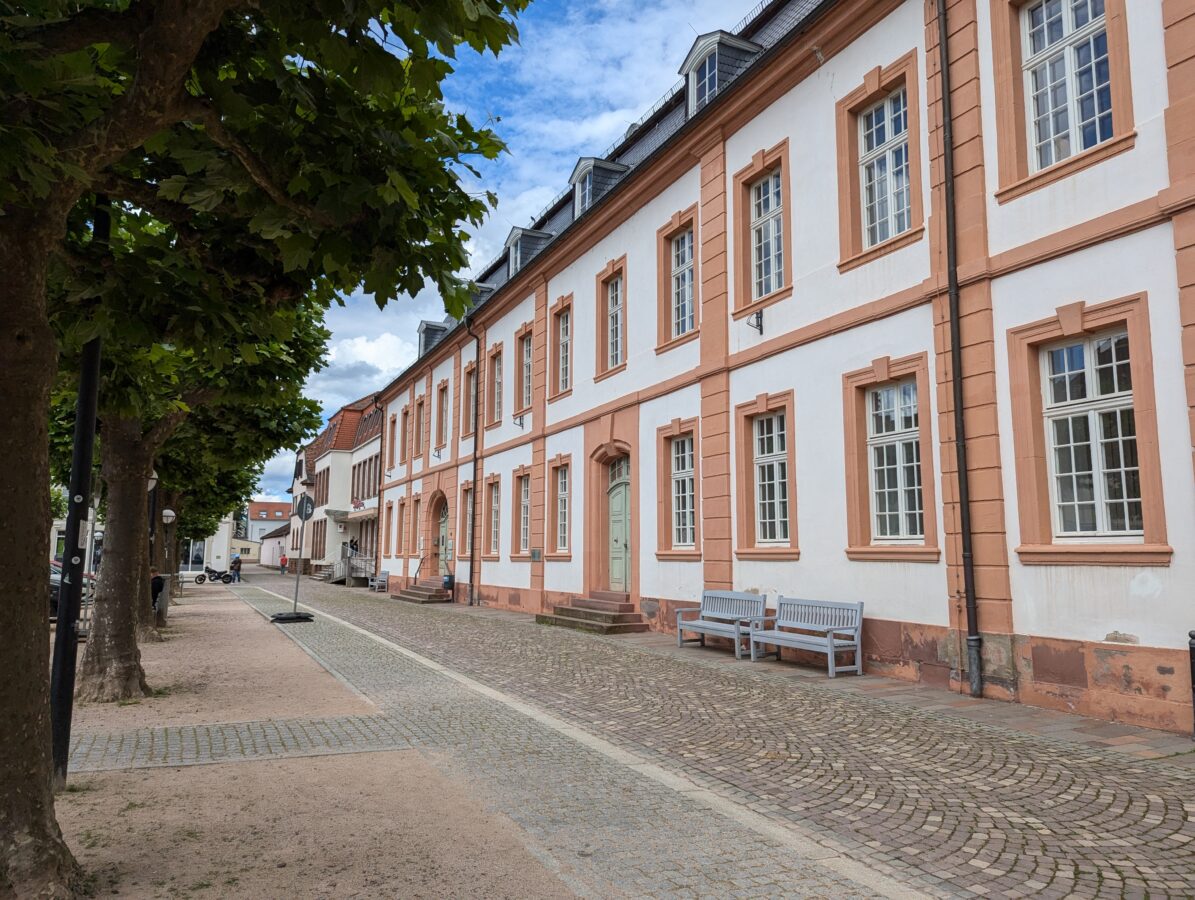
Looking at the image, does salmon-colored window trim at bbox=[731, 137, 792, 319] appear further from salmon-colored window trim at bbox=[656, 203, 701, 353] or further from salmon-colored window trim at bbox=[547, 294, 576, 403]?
salmon-colored window trim at bbox=[547, 294, 576, 403]

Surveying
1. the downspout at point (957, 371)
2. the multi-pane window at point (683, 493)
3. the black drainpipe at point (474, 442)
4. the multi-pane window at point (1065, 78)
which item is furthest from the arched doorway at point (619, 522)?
Result: the multi-pane window at point (1065, 78)

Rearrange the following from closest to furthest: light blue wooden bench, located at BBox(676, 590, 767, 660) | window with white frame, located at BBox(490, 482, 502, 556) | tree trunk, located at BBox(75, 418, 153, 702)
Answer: tree trunk, located at BBox(75, 418, 153, 702)
light blue wooden bench, located at BBox(676, 590, 767, 660)
window with white frame, located at BBox(490, 482, 502, 556)

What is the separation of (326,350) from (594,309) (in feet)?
25.2

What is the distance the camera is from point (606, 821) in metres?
4.87

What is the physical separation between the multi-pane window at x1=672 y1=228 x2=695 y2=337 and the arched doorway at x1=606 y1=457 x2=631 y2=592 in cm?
302

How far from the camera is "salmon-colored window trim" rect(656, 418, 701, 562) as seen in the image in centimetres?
1478

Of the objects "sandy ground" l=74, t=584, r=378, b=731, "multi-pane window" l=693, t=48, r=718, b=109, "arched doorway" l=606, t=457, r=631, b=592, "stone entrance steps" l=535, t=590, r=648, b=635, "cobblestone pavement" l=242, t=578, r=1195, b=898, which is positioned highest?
"multi-pane window" l=693, t=48, r=718, b=109

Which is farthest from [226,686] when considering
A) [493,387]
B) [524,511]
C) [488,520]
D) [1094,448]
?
[493,387]

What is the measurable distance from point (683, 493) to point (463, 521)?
12990 mm

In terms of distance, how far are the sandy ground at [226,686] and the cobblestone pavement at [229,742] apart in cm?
37

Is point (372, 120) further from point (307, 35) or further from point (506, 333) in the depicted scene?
point (506, 333)

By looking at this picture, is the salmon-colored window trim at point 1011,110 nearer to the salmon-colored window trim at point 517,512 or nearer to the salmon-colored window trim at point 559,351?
the salmon-colored window trim at point 559,351

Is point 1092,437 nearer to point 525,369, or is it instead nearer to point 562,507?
point 562,507

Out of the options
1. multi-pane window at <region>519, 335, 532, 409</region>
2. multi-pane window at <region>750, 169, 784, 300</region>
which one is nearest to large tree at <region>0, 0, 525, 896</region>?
multi-pane window at <region>750, 169, 784, 300</region>
